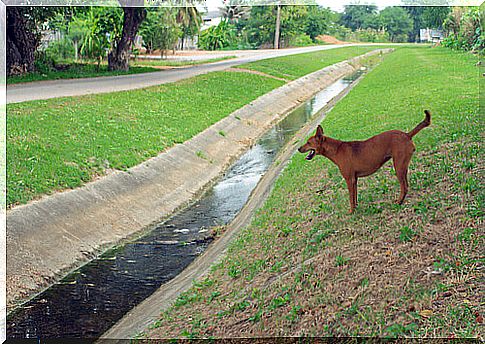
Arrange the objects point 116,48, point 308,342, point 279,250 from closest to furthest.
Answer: point 308,342, point 279,250, point 116,48

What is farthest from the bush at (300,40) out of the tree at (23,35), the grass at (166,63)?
the grass at (166,63)

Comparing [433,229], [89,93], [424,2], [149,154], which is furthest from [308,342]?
[89,93]

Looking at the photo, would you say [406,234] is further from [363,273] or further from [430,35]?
[430,35]

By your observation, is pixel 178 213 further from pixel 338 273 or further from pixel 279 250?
pixel 338 273

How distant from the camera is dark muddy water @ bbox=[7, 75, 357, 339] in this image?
7969 mm

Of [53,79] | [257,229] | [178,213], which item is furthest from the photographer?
[53,79]

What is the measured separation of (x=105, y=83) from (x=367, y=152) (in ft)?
57.5

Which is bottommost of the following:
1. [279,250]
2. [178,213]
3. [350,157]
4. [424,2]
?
[178,213]

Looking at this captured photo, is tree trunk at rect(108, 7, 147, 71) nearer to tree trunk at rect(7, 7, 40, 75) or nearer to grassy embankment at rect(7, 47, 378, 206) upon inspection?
tree trunk at rect(7, 7, 40, 75)

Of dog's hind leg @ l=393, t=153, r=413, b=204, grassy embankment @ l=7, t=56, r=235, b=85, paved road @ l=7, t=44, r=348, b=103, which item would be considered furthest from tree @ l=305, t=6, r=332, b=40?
grassy embankment @ l=7, t=56, r=235, b=85

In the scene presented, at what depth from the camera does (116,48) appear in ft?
95.3

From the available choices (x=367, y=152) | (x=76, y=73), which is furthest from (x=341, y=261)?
(x=76, y=73)

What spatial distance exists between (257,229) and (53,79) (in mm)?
17067

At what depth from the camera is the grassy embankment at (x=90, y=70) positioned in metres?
23.6
